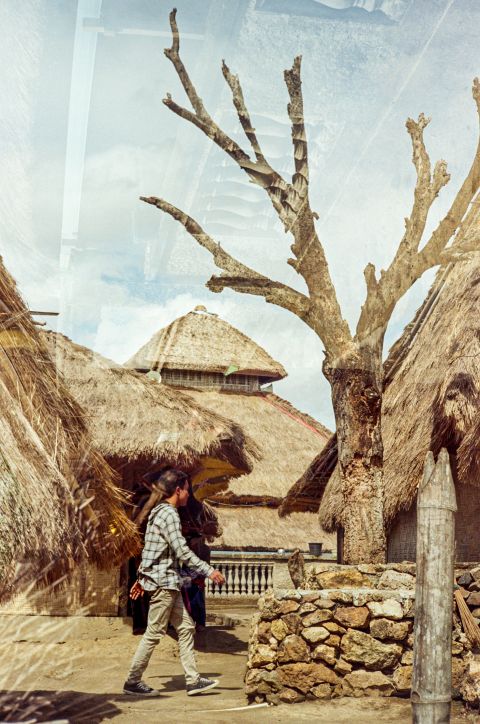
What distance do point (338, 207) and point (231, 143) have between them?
3.94 feet

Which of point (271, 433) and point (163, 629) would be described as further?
point (271, 433)

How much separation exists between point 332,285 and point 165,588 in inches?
114

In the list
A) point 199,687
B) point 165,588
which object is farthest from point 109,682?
point 165,588

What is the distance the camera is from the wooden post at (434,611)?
3.01 metres

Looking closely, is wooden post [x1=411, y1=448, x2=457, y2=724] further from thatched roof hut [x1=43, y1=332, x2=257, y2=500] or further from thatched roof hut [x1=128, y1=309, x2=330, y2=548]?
thatched roof hut [x1=128, y1=309, x2=330, y2=548]

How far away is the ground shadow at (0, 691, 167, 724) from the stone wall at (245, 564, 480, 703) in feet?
2.93

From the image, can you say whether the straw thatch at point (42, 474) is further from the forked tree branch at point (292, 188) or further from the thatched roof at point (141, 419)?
the thatched roof at point (141, 419)

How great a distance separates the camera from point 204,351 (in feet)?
57.9

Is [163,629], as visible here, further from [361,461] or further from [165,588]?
[361,461]

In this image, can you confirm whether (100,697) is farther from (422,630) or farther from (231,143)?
(231,143)

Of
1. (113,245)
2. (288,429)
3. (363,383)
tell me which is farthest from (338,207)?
(288,429)

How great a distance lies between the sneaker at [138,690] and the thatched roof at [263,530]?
9.67m

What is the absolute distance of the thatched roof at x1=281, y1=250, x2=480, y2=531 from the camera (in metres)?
6.34

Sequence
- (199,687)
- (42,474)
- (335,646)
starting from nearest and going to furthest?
(42,474) → (335,646) → (199,687)
